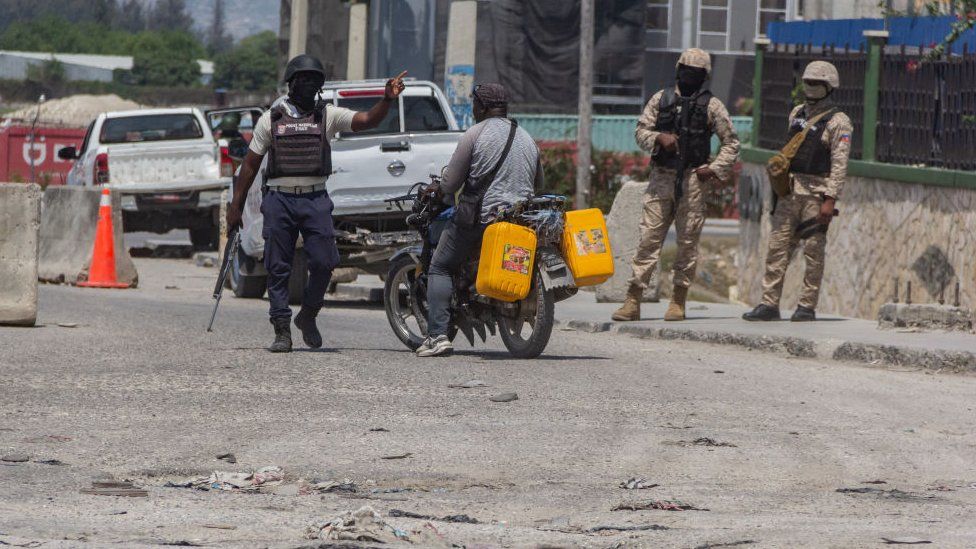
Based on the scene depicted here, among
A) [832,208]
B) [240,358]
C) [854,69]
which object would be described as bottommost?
[240,358]

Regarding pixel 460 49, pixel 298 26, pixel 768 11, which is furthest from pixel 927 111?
pixel 298 26

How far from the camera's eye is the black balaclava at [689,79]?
1250 cm

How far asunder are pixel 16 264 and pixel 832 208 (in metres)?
5.99

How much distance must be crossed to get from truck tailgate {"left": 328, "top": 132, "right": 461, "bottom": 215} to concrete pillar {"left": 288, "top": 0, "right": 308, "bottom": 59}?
32.0m

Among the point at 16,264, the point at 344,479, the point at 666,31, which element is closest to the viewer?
the point at 344,479

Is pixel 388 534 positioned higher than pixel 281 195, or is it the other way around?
pixel 281 195

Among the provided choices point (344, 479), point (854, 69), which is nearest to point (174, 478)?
point (344, 479)

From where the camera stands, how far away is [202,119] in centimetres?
2394

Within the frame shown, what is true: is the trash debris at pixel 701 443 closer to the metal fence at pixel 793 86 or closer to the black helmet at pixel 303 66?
the black helmet at pixel 303 66

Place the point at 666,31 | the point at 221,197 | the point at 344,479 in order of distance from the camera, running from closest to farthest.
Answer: the point at 344,479, the point at 221,197, the point at 666,31

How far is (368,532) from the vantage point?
5.48 m

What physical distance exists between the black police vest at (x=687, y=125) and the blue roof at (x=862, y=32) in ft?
14.2

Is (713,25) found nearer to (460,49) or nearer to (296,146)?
(460,49)

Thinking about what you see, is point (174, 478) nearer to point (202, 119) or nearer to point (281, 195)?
point (281, 195)
